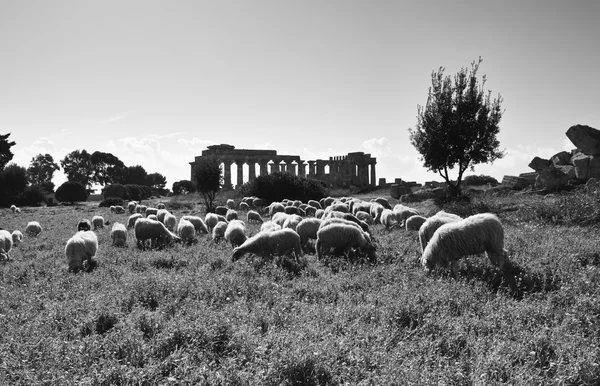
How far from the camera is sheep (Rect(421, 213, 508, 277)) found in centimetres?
859

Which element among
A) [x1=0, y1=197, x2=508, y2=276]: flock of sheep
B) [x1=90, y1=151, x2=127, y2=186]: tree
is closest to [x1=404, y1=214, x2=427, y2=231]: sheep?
[x1=0, y1=197, x2=508, y2=276]: flock of sheep

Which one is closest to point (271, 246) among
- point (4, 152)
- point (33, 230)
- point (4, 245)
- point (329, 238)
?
point (329, 238)

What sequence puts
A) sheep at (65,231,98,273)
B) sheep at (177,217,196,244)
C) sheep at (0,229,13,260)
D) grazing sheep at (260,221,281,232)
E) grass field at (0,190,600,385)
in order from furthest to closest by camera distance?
sheep at (177,217,196,244)
grazing sheep at (260,221,281,232)
sheep at (0,229,13,260)
sheep at (65,231,98,273)
grass field at (0,190,600,385)

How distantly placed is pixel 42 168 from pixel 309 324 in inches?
3967

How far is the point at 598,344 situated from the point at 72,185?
62594mm

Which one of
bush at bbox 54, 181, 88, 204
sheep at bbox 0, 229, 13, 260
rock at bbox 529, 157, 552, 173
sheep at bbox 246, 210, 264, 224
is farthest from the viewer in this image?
bush at bbox 54, 181, 88, 204

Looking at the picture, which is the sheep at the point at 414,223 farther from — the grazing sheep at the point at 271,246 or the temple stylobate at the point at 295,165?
the temple stylobate at the point at 295,165

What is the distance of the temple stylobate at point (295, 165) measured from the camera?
68456 mm

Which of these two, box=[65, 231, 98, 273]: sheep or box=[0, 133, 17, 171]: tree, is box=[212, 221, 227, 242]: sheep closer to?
box=[65, 231, 98, 273]: sheep

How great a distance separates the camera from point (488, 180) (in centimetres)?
4781

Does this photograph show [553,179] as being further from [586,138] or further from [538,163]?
[538,163]

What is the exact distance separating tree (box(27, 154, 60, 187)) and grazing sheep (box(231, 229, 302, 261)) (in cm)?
9277

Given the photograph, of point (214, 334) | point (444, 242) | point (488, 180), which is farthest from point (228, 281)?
point (488, 180)

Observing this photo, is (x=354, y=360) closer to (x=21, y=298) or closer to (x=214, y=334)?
(x=214, y=334)
